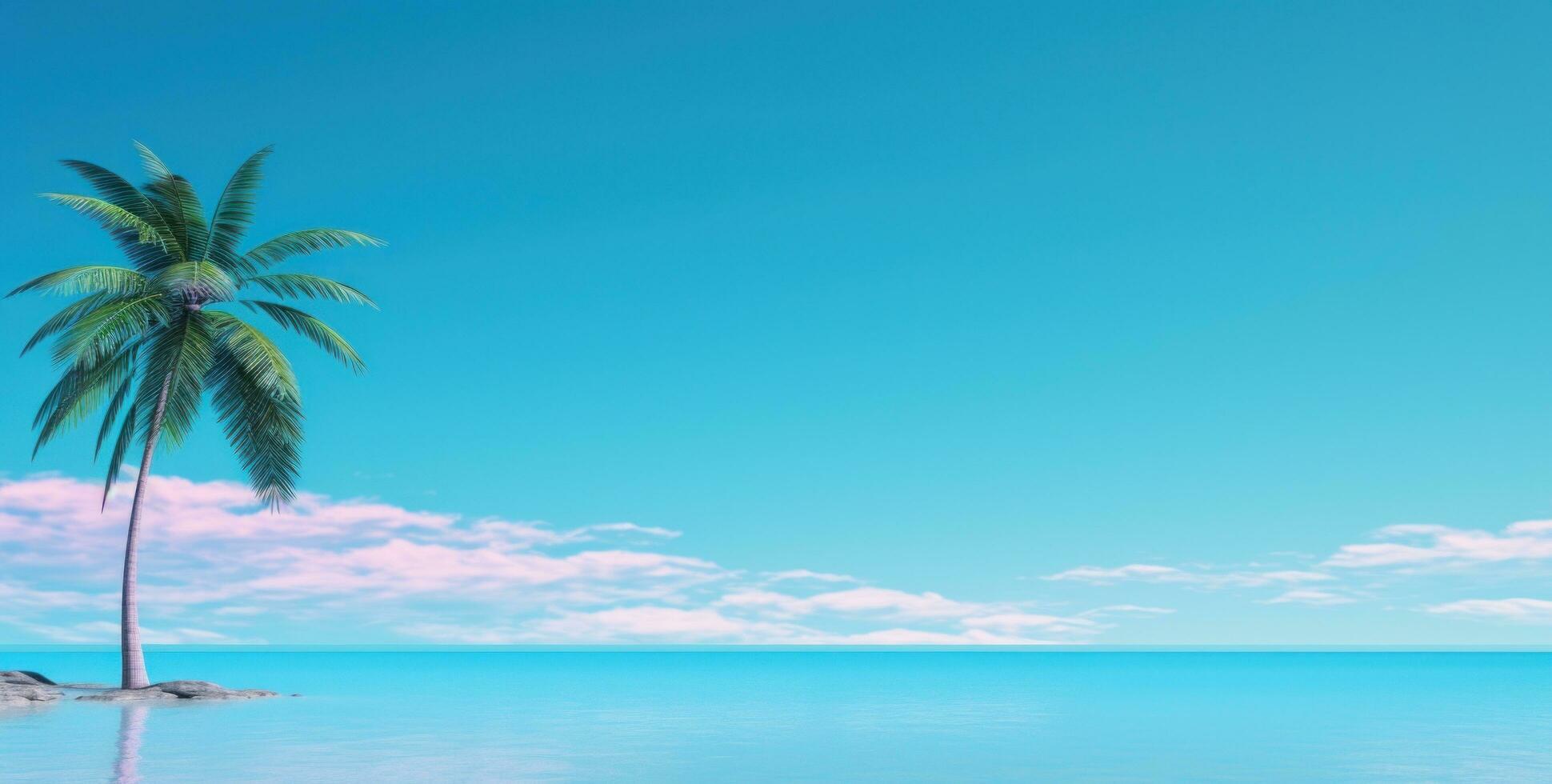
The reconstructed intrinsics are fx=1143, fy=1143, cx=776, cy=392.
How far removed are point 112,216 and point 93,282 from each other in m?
1.98

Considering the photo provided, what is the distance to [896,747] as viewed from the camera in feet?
73.5

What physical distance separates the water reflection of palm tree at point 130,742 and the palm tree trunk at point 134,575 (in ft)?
9.28

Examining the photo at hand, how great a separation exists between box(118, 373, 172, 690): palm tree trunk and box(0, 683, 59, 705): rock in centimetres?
172

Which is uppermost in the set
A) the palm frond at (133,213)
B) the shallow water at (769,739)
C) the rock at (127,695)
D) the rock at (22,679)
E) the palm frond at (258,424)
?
the palm frond at (133,213)

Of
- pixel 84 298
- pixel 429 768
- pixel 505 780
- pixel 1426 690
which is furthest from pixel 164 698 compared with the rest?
pixel 1426 690

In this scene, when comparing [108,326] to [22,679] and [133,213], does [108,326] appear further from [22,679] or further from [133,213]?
[22,679]

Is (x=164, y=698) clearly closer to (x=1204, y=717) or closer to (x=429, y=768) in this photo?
(x=429, y=768)

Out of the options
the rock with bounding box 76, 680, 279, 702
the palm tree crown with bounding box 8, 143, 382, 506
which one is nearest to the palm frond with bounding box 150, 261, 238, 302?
the palm tree crown with bounding box 8, 143, 382, 506

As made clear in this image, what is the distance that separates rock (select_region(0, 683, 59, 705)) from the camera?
27641mm

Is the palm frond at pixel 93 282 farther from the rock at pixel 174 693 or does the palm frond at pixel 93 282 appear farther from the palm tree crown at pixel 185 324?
the rock at pixel 174 693

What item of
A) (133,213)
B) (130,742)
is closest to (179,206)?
(133,213)

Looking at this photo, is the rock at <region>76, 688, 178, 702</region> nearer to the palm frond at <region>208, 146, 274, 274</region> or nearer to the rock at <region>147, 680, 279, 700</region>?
the rock at <region>147, 680, 279, 700</region>

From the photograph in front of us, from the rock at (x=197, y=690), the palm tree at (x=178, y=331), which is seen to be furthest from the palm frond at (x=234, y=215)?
the rock at (x=197, y=690)

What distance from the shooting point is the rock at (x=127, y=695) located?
94.5ft
